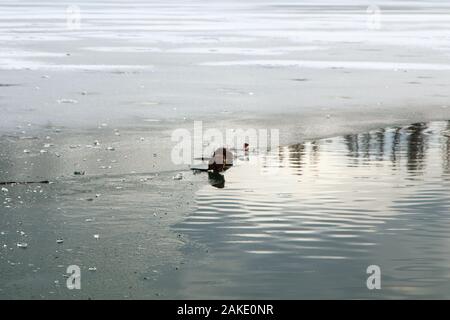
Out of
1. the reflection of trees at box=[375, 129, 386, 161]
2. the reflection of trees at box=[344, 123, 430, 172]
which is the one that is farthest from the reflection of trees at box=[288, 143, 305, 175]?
the reflection of trees at box=[375, 129, 386, 161]

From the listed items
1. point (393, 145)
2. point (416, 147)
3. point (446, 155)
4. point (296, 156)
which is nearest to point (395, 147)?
point (393, 145)

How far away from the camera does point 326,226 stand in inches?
379

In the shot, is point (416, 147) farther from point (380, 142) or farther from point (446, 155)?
point (446, 155)

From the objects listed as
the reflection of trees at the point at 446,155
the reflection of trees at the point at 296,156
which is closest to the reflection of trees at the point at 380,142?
the reflection of trees at the point at 446,155

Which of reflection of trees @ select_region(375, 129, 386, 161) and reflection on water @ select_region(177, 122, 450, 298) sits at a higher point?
reflection of trees @ select_region(375, 129, 386, 161)

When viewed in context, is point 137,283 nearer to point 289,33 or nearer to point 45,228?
point 45,228

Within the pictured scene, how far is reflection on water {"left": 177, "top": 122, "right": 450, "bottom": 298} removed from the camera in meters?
7.82

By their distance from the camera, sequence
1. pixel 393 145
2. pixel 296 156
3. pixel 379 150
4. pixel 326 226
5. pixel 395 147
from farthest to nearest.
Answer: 1. pixel 393 145
2. pixel 395 147
3. pixel 379 150
4. pixel 296 156
5. pixel 326 226

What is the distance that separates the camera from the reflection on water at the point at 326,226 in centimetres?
782

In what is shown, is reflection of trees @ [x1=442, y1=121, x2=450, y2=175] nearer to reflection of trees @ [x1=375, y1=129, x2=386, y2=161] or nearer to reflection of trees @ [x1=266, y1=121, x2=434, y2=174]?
reflection of trees @ [x1=266, y1=121, x2=434, y2=174]

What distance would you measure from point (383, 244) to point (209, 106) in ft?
36.0

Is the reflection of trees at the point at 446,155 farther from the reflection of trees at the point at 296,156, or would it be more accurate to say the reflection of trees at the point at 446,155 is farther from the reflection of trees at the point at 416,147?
the reflection of trees at the point at 296,156

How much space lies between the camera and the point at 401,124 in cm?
1728

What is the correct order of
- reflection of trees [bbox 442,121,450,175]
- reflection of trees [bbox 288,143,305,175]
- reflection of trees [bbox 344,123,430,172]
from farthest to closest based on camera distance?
reflection of trees [bbox 344,123,430,172]
reflection of trees [bbox 288,143,305,175]
reflection of trees [bbox 442,121,450,175]
